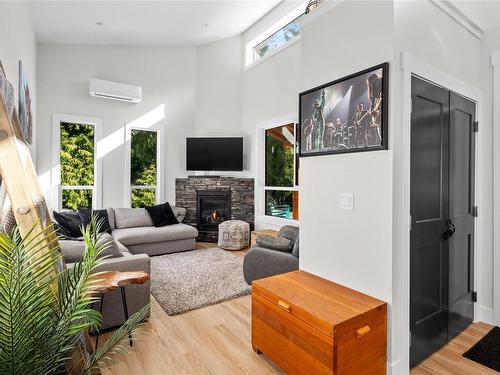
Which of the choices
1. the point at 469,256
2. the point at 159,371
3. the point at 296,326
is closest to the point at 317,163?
the point at 296,326

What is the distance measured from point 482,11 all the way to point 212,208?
4.94m

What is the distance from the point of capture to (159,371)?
2.01m

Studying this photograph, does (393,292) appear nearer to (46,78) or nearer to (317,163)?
(317,163)

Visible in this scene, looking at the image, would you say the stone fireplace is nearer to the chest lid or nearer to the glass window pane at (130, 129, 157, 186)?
the glass window pane at (130, 129, 157, 186)

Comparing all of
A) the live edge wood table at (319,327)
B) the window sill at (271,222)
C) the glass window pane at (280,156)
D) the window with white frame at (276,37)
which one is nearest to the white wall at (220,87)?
the window with white frame at (276,37)

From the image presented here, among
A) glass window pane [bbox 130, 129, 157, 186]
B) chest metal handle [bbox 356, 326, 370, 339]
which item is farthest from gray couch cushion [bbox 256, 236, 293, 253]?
glass window pane [bbox 130, 129, 157, 186]

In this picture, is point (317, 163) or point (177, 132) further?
point (177, 132)

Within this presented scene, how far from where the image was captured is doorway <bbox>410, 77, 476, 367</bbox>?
2037 mm

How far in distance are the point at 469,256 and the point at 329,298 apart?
167cm

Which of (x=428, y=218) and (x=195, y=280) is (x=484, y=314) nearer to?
(x=428, y=218)

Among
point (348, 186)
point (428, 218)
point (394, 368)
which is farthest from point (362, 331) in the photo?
point (428, 218)

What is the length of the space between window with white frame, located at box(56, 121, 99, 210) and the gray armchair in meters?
3.74

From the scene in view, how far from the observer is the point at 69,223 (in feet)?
14.0

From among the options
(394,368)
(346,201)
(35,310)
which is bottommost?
(394,368)
